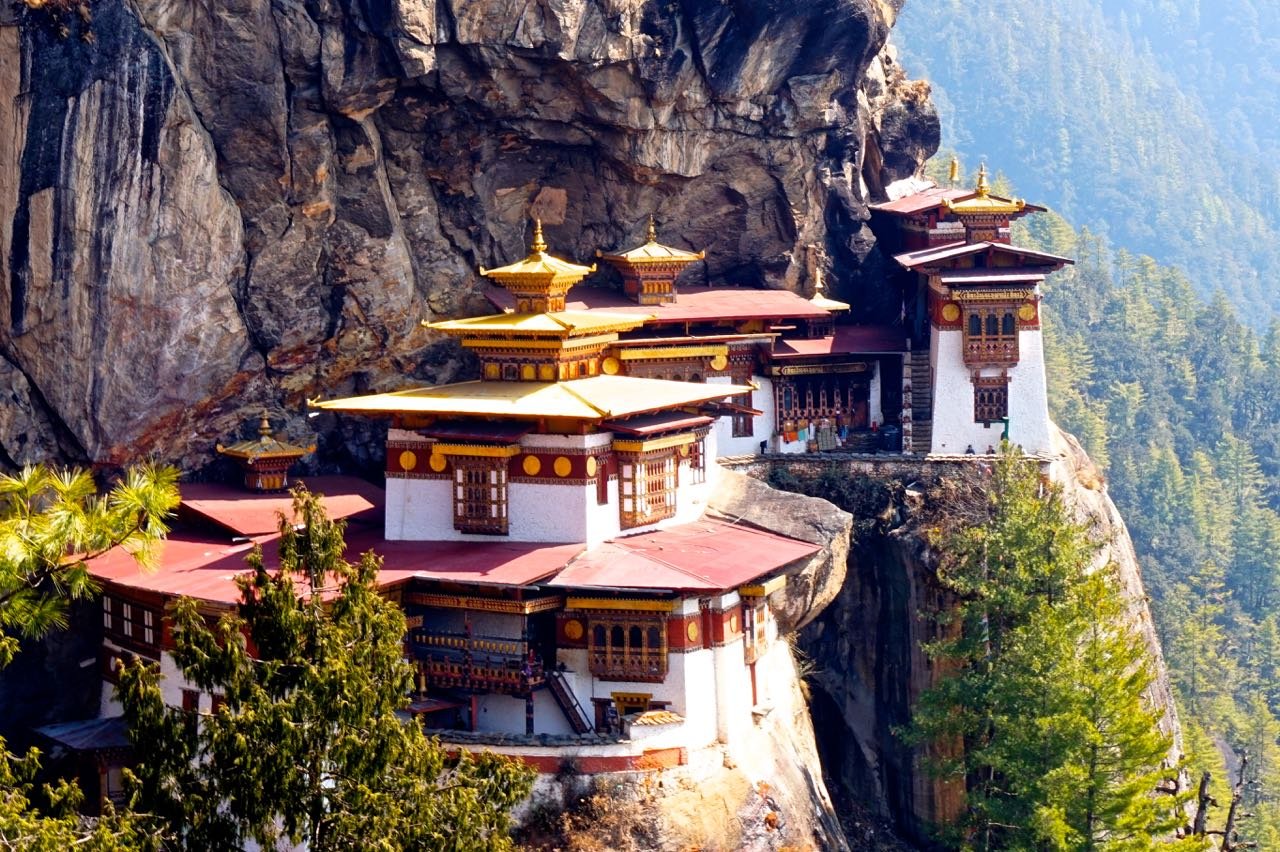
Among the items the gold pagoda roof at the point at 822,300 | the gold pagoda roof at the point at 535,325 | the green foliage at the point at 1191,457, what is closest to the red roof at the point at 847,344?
the gold pagoda roof at the point at 822,300

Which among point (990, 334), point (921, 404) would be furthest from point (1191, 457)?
point (990, 334)

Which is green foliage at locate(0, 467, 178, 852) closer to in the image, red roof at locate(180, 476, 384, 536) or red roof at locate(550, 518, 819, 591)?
red roof at locate(550, 518, 819, 591)

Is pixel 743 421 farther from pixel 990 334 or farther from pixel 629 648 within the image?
pixel 629 648

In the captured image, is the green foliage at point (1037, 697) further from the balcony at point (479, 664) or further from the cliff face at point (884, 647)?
the balcony at point (479, 664)

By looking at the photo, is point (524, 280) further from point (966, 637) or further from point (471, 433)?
point (966, 637)

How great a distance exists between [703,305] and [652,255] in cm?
139

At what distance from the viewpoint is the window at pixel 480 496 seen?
34.9 metres

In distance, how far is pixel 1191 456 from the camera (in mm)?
93750

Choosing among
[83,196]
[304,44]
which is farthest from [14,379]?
[304,44]

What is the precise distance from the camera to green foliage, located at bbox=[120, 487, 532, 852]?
23.1 meters

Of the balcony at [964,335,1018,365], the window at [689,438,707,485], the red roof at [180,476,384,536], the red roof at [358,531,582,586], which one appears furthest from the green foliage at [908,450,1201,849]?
the red roof at [180,476,384,536]

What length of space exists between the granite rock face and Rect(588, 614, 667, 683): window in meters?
8.45

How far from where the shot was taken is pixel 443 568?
33250 millimetres

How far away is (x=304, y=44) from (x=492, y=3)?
3.62m
